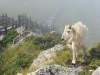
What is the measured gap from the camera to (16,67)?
3734cm

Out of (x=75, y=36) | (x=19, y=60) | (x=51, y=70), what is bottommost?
(x=19, y=60)

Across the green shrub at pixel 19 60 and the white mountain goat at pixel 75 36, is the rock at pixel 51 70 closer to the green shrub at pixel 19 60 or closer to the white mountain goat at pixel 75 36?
the white mountain goat at pixel 75 36

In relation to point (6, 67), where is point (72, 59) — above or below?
above

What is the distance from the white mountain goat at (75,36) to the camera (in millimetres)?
29344

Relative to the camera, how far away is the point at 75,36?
29906mm

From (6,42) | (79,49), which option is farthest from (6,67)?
(6,42)

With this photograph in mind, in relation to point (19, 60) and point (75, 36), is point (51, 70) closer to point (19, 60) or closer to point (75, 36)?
point (75, 36)

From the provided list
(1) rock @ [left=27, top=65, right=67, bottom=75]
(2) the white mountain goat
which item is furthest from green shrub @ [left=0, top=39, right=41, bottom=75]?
(1) rock @ [left=27, top=65, right=67, bottom=75]

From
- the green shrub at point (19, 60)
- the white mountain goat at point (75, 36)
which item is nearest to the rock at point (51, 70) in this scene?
the white mountain goat at point (75, 36)

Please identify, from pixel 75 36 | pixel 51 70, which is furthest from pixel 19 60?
pixel 51 70

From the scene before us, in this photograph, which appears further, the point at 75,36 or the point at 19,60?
the point at 19,60

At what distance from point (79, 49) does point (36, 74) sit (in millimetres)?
5304

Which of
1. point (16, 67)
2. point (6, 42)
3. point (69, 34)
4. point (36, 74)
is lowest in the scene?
point (6, 42)

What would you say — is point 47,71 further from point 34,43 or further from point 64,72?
point 34,43
